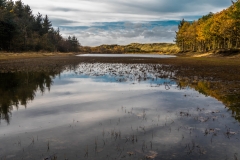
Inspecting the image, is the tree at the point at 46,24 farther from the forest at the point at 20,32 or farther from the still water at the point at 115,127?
the still water at the point at 115,127

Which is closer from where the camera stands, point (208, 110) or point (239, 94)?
point (208, 110)

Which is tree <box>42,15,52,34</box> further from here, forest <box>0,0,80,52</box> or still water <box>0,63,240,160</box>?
still water <box>0,63,240,160</box>

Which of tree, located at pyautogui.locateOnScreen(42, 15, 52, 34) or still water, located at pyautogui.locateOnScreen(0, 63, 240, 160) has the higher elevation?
tree, located at pyautogui.locateOnScreen(42, 15, 52, 34)

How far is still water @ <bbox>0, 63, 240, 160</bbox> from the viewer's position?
5836mm

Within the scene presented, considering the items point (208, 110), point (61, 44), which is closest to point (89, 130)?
point (208, 110)

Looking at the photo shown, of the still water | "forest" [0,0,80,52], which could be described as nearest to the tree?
"forest" [0,0,80,52]

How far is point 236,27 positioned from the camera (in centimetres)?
6050

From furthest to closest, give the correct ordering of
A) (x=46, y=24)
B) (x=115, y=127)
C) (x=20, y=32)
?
(x=46, y=24) → (x=20, y=32) → (x=115, y=127)

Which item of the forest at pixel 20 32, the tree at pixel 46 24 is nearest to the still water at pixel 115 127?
the forest at pixel 20 32

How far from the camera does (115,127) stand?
771cm

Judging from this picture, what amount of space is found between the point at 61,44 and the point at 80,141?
129753mm

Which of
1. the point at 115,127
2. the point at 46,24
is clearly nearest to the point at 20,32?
the point at 46,24

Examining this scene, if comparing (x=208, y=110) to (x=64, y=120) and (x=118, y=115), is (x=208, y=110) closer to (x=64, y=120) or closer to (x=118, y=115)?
(x=118, y=115)

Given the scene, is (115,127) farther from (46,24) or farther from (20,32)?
(46,24)
